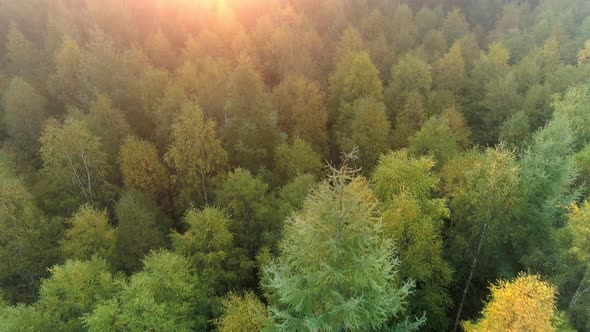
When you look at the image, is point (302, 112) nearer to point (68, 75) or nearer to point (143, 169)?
point (143, 169)

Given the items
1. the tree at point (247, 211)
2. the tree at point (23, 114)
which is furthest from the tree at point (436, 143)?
the tree at point (23, 114)

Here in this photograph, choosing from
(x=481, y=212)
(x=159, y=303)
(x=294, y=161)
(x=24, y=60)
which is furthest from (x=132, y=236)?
(x=24, y=60)

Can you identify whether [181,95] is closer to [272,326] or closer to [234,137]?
[234,137]

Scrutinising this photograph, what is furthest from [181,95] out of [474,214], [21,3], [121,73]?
[21,3]

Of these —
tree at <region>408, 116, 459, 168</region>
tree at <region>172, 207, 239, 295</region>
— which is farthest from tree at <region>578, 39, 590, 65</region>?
tree at <region>172, 207, 239, 295</region>

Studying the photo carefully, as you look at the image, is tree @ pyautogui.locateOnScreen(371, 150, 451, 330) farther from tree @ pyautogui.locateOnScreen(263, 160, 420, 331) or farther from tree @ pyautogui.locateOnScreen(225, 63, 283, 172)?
tree @ pyautogui.locateOnScreen(225, 63, 283, 172)
